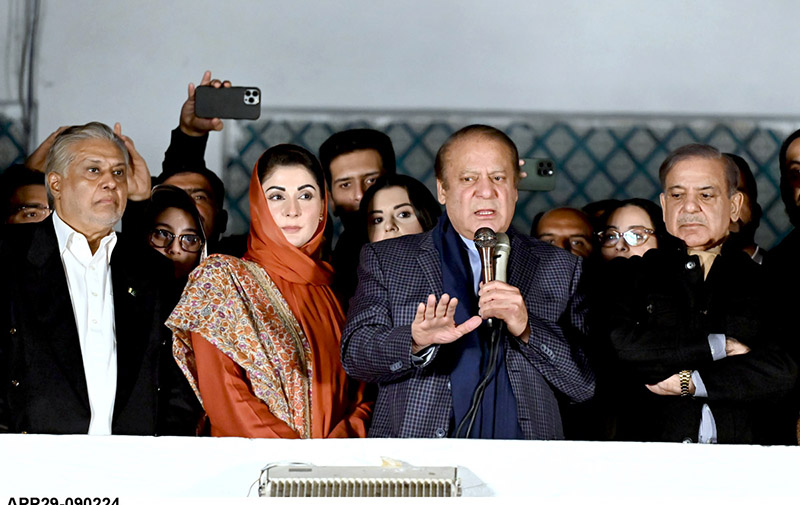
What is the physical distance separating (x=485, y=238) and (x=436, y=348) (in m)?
0.30

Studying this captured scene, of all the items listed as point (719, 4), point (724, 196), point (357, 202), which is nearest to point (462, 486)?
point (724, 196)

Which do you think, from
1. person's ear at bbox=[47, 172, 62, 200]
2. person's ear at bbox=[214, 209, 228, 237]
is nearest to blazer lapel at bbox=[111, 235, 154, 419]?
person's ear at bbox=[47, 172, 62, 200]

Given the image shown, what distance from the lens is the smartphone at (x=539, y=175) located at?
178 inches

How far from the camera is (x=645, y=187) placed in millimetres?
4680

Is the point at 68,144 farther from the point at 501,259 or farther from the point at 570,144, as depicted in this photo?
the point at 570,144

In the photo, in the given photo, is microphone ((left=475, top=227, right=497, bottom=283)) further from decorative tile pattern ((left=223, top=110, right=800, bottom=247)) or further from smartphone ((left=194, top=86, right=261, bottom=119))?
decorative tile pattern ((left=223, top=110, right=800, bottom=247))

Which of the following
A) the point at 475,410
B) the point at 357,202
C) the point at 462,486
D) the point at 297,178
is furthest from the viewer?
the point at 357,202

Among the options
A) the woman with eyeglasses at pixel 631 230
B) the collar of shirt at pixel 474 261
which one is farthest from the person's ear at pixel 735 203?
the collar of shirt at pixel 474 261

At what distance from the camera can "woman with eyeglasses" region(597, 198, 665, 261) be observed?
11.2ft

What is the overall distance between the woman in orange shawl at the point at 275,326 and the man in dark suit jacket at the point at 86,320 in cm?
13

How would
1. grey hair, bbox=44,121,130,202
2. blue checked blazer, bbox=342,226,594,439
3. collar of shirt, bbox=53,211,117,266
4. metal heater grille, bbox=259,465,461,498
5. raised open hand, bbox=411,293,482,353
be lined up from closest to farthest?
1. metal heater grille, bbox=259,465,461,498
2. raised open hand, bbox=411,293,482,353
3. blue checked blazer, bbox=342,226,594,439
4. collar of shirt, bbox=53,211,117,266
5. grey hair, bbox=44,121,130,202

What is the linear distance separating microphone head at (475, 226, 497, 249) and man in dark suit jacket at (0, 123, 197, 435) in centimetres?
97

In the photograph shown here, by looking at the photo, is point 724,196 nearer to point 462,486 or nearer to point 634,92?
point 462,486

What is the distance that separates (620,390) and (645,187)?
6.02ft
